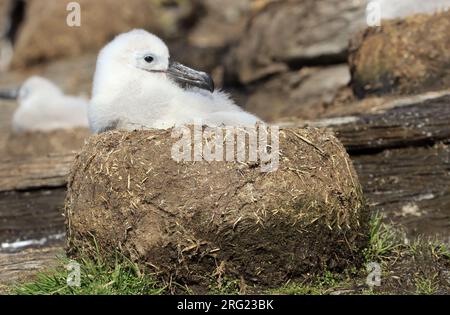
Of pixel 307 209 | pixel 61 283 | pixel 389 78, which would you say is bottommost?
pixel 61 283

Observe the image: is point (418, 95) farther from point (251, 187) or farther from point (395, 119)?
point (251, 187)

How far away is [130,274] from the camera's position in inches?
271

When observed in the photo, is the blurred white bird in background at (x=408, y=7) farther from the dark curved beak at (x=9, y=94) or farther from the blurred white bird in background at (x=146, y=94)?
the dark curved beak at (x=9, y=94)

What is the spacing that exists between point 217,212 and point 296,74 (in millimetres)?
8518

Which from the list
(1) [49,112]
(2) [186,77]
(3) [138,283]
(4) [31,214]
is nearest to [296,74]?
(1) [49,112]

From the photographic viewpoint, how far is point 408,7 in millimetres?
11742

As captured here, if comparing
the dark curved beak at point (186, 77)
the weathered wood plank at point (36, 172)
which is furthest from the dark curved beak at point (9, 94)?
the dark curved beak at point (186, 77)

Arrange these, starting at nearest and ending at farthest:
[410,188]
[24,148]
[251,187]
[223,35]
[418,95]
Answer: [251,187] → [410,188] → [418,95] → [24,148] → [223,35]

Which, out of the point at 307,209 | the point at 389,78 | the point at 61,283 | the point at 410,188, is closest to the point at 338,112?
the point at 389,78

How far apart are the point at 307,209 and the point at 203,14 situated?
1636 cm

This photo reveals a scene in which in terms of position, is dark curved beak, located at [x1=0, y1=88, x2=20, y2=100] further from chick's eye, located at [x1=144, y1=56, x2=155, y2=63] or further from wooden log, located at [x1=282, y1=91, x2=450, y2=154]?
chick's eye, located at [x1=144, y1=56, x2=155, y2=63]

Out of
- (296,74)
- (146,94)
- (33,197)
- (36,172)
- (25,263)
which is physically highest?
(296,74)

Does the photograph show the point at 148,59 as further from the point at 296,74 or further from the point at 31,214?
the point at 296,74

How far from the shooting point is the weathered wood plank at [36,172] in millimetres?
10648
